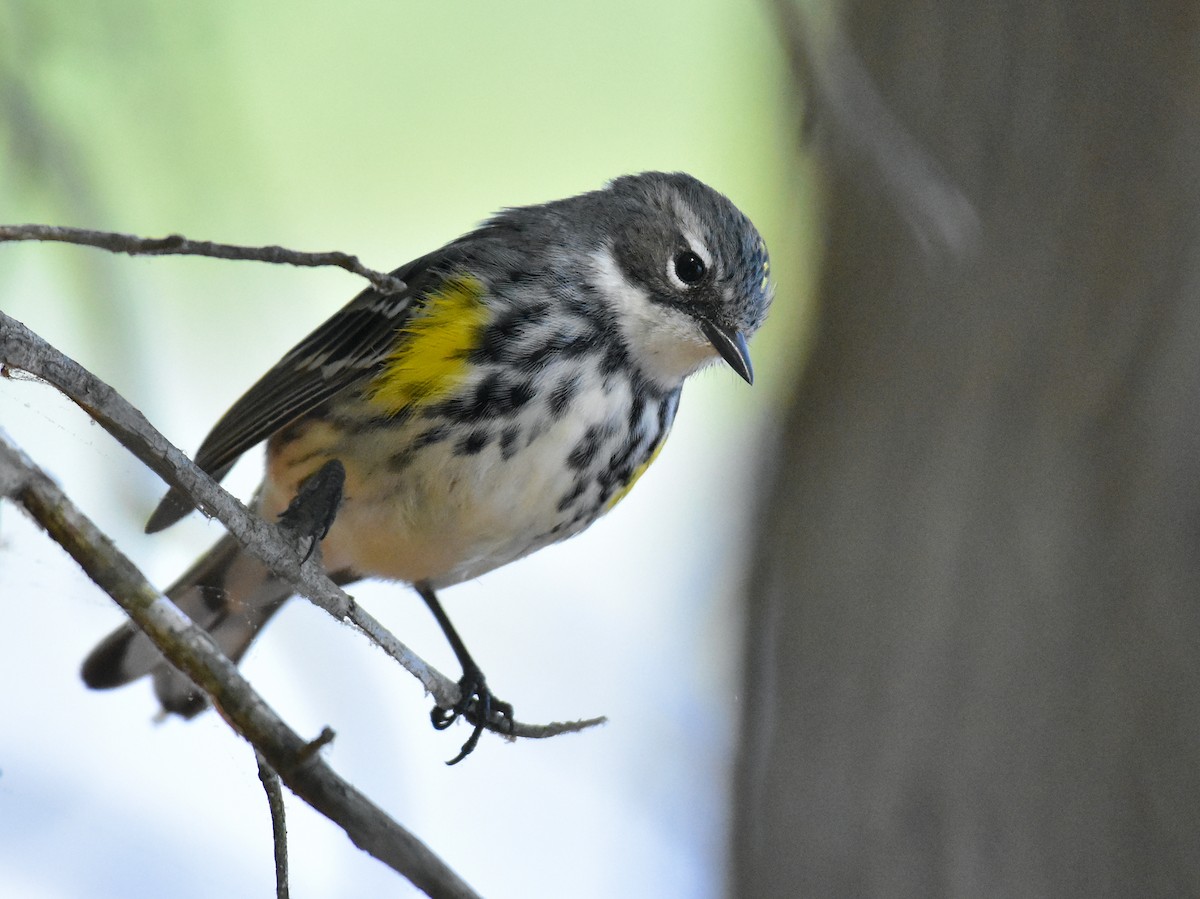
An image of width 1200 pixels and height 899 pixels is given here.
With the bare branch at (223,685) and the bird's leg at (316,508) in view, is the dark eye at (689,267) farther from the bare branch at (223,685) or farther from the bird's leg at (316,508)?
the bare branch at (223,685)

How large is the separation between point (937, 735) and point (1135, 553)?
759 mm

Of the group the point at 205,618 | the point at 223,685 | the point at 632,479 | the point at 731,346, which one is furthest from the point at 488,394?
the point at 223,685

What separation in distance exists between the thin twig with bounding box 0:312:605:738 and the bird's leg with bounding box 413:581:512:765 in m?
1.04

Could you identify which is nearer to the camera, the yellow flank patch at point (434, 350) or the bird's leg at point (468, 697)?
the yellow flank patch at point (434, 350)

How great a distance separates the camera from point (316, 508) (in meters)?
2.98

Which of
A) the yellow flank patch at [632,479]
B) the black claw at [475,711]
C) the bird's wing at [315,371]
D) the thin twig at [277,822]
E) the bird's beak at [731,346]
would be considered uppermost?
the bird's wing at [315,371]

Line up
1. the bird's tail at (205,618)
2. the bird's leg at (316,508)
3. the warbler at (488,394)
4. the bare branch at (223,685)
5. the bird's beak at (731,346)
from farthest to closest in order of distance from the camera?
the bird's tail at (205,618)
the bird's beak at (731,346)
the warbler at (488,394)
the bird's leg at (316,508)
the bare branch at (223,685)

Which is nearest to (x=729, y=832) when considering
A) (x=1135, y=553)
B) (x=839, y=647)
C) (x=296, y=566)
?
(x=839, y=647)

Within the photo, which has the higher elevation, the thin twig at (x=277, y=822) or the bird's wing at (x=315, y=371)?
the bird's wing at (x=315, y=371)

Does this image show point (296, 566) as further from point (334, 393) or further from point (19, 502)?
point (334, 393)

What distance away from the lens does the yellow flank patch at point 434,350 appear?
3.35 meters

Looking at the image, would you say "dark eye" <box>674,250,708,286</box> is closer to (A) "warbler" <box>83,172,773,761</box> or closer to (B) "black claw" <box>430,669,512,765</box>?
(A) "warbler" <box>83,172,773,761</box>

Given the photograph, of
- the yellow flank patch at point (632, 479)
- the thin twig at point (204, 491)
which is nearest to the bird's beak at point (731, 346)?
the yellow flank patch at point (632, 479)

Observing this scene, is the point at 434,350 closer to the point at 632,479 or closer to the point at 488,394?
the point at 488,394
